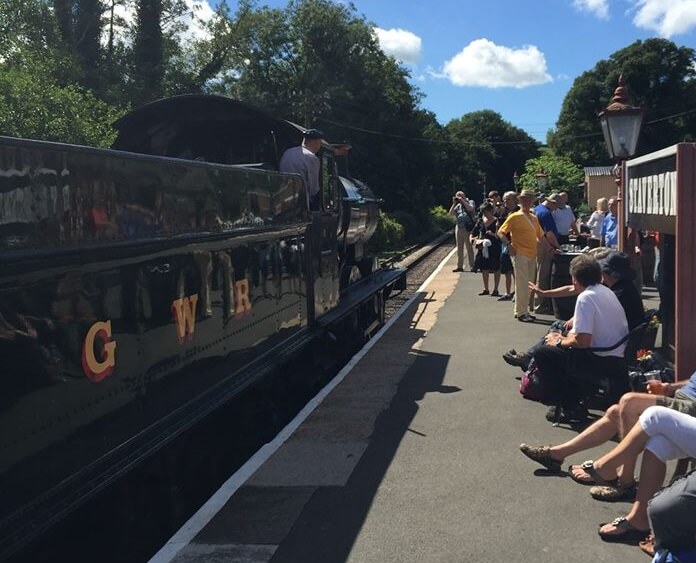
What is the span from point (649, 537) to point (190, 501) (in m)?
2.71

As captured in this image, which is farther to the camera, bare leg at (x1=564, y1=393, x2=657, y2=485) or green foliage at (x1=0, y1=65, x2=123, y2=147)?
green foliage at (x1=0, y1=65, x2=123, y2=147)

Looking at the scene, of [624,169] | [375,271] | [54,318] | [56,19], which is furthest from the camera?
[56,19]

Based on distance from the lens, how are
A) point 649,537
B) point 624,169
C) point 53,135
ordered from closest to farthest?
1. point 649,537
2. point 624,169
3. point 53,135

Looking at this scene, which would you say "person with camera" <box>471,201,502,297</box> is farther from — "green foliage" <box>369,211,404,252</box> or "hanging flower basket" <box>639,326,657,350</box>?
"green foliage" <box>369,211,404,252</box>

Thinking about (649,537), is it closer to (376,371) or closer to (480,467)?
(480,467)

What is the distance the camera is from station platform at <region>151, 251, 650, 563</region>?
3.41 metres

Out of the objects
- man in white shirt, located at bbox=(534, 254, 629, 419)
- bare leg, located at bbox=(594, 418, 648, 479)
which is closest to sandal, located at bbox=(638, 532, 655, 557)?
bare leg, located at bbox=(594, 418, 648, 479)

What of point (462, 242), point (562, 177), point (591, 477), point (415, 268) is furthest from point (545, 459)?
point (562, 177)

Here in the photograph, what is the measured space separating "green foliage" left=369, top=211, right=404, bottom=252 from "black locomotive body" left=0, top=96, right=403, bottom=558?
2019cm

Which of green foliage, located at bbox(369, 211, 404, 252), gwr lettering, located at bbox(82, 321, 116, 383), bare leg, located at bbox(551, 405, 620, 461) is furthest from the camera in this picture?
green foliage, located at bbox(369, 211, 404, 252)

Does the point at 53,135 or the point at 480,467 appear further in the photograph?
the point at 53,135

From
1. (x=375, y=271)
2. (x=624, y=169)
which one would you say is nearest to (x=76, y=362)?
(x=624, y=169)

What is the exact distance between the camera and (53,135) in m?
15.9

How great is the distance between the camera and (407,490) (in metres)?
4.10
